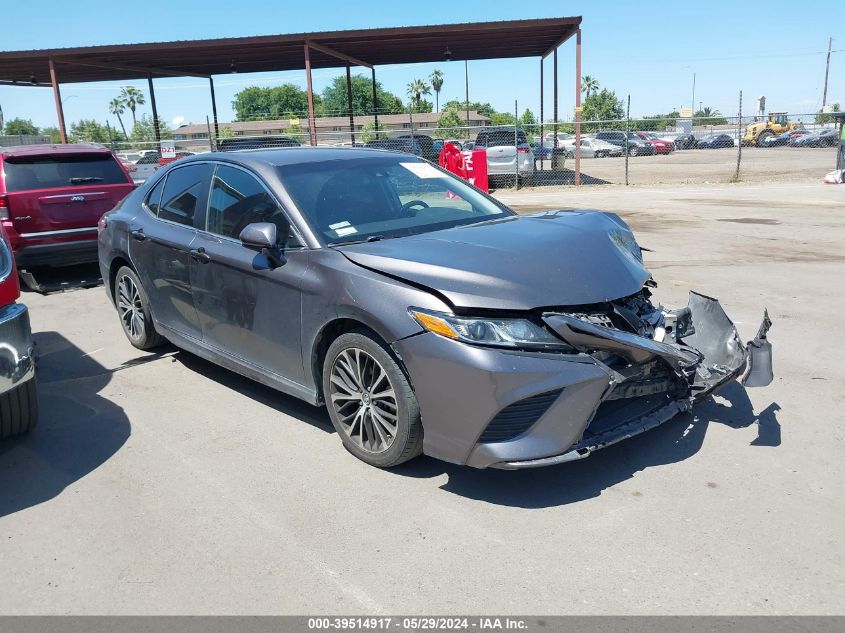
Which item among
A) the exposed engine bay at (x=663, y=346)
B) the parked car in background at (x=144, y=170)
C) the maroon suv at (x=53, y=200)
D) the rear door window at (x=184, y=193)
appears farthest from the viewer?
the parked car in background at (x=144, y=170)

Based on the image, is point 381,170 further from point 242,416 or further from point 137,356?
point 137,356

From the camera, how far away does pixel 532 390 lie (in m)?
3.18

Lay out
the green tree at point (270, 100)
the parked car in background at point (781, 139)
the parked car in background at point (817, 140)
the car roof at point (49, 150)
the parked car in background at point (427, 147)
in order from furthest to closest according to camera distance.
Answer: the green tree at point (270, 100) < the parked car in background at point (781, 139) < the parked car in background at point (817, 140) < the parked car in background at point (427, 147) < the car roof at point (49, 150)

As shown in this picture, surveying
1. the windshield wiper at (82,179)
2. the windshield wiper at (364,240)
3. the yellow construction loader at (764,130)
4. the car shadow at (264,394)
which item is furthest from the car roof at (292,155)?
the yellow construction loader at (764,130)

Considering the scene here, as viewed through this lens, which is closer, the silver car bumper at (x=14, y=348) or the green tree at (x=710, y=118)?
the silver car bumper at (x=14, y=348)

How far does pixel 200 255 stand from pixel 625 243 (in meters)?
2.76

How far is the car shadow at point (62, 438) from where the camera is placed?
386 cm

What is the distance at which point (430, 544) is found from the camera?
315 centimetres

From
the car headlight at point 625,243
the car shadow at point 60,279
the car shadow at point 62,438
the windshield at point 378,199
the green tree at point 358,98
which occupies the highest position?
the green tree at point 358,98

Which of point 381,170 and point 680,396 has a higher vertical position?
point 381,170

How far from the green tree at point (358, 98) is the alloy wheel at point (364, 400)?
10086 centimetres

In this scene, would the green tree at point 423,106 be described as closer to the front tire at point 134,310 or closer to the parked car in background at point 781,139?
the parked car in background at point 781,139
